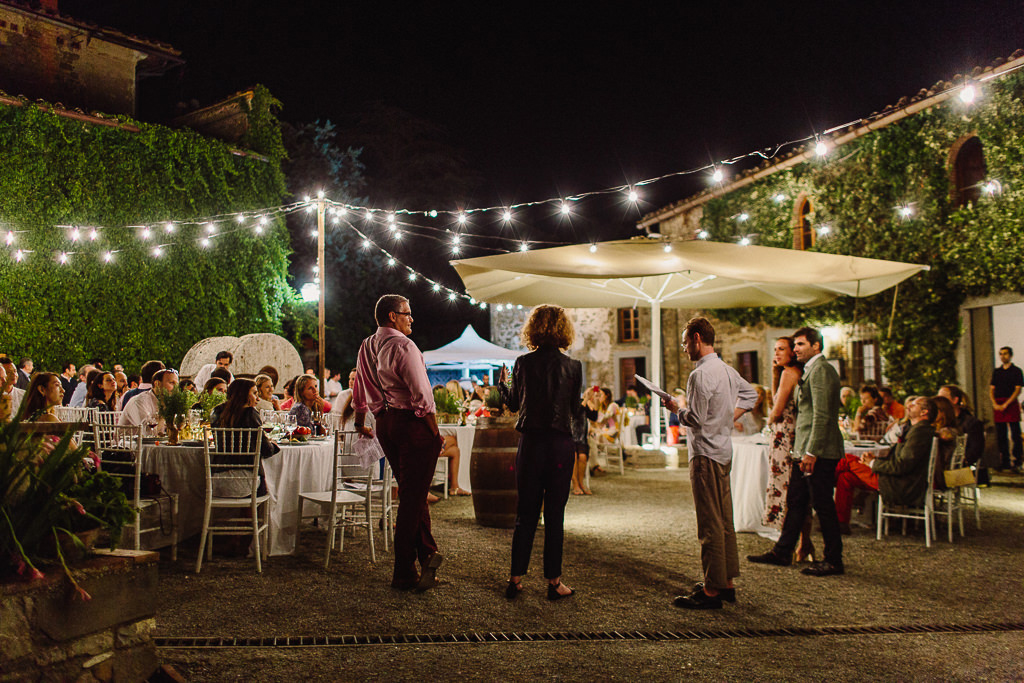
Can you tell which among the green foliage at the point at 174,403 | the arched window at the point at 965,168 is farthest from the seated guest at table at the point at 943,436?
the arched window at the point at 965,168

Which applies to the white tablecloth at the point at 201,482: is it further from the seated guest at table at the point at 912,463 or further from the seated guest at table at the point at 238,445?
the seated guest at table at the point at 912,463

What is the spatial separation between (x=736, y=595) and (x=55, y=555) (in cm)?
339

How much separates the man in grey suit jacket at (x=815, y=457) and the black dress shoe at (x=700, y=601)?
42.4 inches

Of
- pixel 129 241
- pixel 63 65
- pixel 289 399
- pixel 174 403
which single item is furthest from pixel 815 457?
pixel 63 65

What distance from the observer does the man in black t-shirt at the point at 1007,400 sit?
10102 mm

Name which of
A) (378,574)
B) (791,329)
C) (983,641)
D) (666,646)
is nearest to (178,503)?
(378,574)

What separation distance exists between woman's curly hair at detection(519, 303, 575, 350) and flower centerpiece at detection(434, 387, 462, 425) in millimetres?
4243

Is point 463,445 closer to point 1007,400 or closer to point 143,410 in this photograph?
point 143,410

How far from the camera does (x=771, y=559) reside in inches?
202

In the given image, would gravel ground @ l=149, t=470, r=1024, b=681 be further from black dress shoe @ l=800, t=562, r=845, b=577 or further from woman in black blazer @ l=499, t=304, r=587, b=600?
woman in black blazer @ l=499, t=304, r=587, b=600

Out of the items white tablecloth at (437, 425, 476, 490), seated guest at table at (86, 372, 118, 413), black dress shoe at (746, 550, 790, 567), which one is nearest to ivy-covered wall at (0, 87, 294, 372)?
seated guest at table at (86, 372, 118, 413)

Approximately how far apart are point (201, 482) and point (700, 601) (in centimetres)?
340

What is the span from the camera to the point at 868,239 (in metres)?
13.1

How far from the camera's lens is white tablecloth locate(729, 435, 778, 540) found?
623 centimetres
